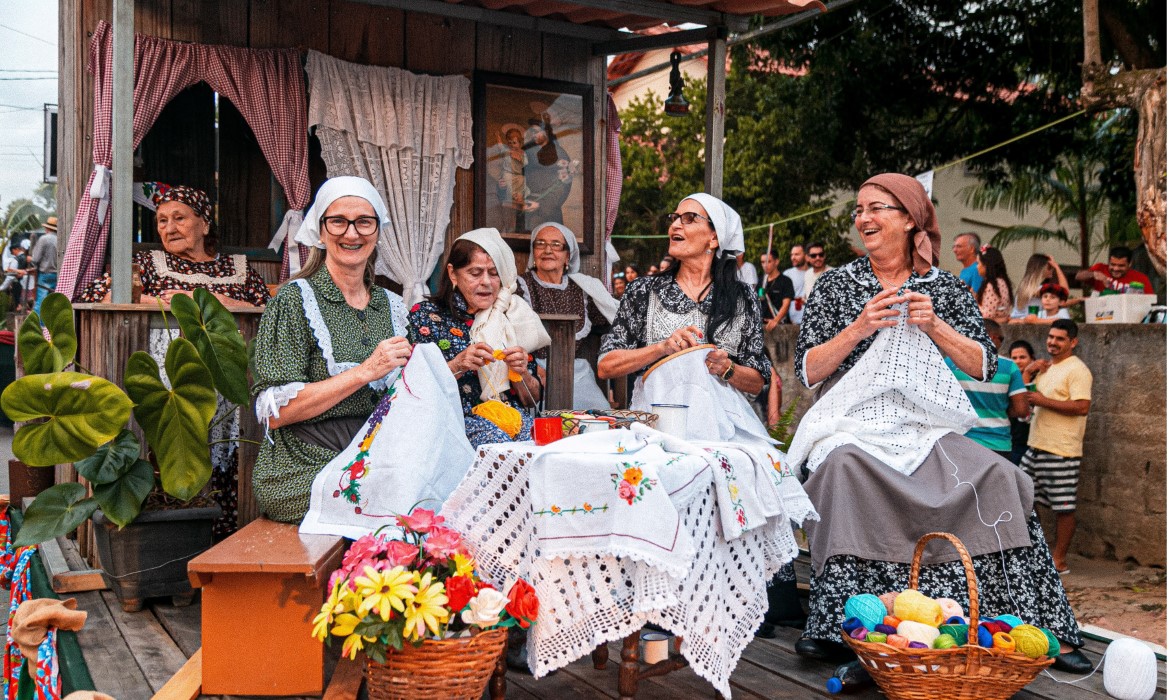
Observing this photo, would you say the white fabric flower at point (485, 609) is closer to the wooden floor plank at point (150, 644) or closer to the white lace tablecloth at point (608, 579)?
the white lace tablecloth at point (608, 579)

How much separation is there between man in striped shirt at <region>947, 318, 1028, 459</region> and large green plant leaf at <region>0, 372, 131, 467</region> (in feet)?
15.5

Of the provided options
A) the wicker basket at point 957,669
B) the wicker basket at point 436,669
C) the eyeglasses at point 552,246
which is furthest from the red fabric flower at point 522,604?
the eyeglasses at point 552,246

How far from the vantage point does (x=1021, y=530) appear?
13.1 feet

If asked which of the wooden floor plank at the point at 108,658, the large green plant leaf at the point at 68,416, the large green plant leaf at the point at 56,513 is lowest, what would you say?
the wooden floor plank at the point at 108,658

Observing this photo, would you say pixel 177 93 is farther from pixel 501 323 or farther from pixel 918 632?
pixel 918 632

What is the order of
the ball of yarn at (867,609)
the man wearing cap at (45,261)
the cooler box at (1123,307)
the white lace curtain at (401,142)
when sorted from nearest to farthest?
the ball of yarn at (867,609), the white lace curtain at (401,142), the cooler box at (1123,307), the man wearing cap at (45,261)

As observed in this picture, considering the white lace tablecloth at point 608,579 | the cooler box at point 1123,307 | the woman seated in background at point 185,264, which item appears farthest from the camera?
the cooler box at point 1123,307

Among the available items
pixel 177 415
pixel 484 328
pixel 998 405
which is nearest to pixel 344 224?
pixel 484 328

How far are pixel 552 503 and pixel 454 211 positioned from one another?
13.9 ft

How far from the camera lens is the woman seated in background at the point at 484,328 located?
14.2 ft

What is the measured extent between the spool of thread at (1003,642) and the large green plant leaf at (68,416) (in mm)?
3198

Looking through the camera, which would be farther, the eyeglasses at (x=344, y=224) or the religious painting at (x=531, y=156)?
the religious painting at (x=531, y=156)

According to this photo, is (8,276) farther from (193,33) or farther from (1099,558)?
(1099,558)

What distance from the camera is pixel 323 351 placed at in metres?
4.18
